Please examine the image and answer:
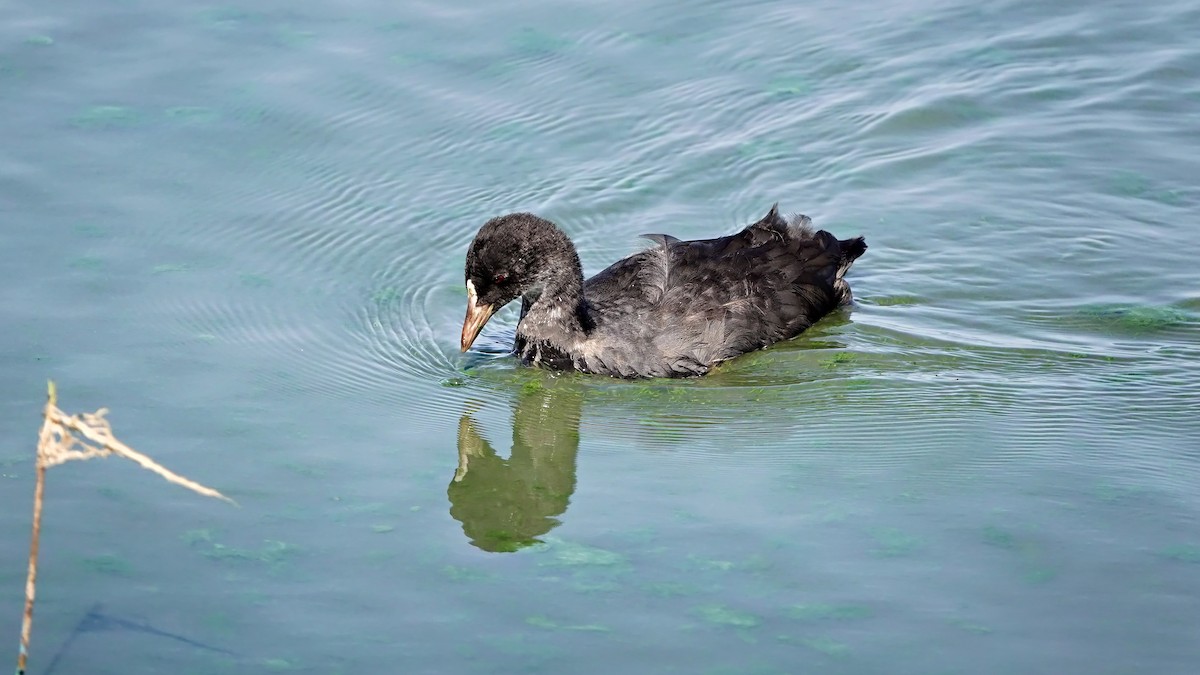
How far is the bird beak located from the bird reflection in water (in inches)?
17.4

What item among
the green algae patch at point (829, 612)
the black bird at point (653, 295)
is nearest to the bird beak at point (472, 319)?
the black bird at point (653, 295)

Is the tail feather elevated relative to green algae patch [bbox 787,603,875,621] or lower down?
elevated

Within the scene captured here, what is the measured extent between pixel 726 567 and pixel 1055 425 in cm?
239

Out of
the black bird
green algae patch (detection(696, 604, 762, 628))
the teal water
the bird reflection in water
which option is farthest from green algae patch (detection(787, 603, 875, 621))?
the black bird

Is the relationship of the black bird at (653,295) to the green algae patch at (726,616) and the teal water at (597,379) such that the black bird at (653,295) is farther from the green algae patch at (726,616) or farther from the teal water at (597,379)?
the green algae patch at (726,616)

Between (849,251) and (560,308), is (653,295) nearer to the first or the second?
(560,308)

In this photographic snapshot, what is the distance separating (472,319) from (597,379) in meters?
0.82

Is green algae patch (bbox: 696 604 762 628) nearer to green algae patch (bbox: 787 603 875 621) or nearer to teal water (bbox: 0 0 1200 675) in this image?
teal water (bbox: 0 0 1200 675)

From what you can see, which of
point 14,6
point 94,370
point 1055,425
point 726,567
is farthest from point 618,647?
point 14,6

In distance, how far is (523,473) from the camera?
309 inches

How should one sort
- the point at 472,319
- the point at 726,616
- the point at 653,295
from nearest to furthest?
1. the point at 726,616
2. the point at 472,319
3. the point at 653,295

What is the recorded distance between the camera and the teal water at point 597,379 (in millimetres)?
6277

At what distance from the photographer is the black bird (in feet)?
29.1

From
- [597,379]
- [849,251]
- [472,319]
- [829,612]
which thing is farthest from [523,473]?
[849,251]
